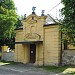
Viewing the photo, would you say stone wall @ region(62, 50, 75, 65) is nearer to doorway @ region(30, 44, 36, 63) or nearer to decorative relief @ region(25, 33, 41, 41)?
decorative relief @ region(25, 33, 41, 41)

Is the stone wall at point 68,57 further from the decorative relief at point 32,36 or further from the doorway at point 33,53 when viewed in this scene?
the doorway at point 33,53

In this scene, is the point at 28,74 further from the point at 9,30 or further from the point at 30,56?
the point at 9,30

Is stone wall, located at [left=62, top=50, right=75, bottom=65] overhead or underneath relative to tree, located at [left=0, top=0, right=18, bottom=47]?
underneath

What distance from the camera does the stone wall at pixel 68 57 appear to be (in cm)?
2438

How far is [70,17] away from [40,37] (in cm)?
917

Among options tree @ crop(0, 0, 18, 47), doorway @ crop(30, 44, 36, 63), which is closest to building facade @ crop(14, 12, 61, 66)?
doorway @ crop(30, 44, 36, 63)

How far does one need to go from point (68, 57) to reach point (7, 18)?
13942mm

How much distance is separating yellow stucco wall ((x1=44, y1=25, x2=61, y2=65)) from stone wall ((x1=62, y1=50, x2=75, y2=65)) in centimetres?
63

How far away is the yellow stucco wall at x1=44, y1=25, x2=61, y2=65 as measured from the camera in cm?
2556

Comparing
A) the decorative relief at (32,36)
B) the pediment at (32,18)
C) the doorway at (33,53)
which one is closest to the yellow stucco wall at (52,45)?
the decorative relief at (32,36)

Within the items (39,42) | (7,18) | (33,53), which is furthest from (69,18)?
(7,18)

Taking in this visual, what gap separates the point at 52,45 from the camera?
26203mm

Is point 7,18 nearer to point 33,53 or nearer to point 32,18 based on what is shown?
point 32,18

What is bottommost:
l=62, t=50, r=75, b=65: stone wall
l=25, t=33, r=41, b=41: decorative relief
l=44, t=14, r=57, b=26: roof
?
l=62, t=50, r=75, b=65: stone wall
